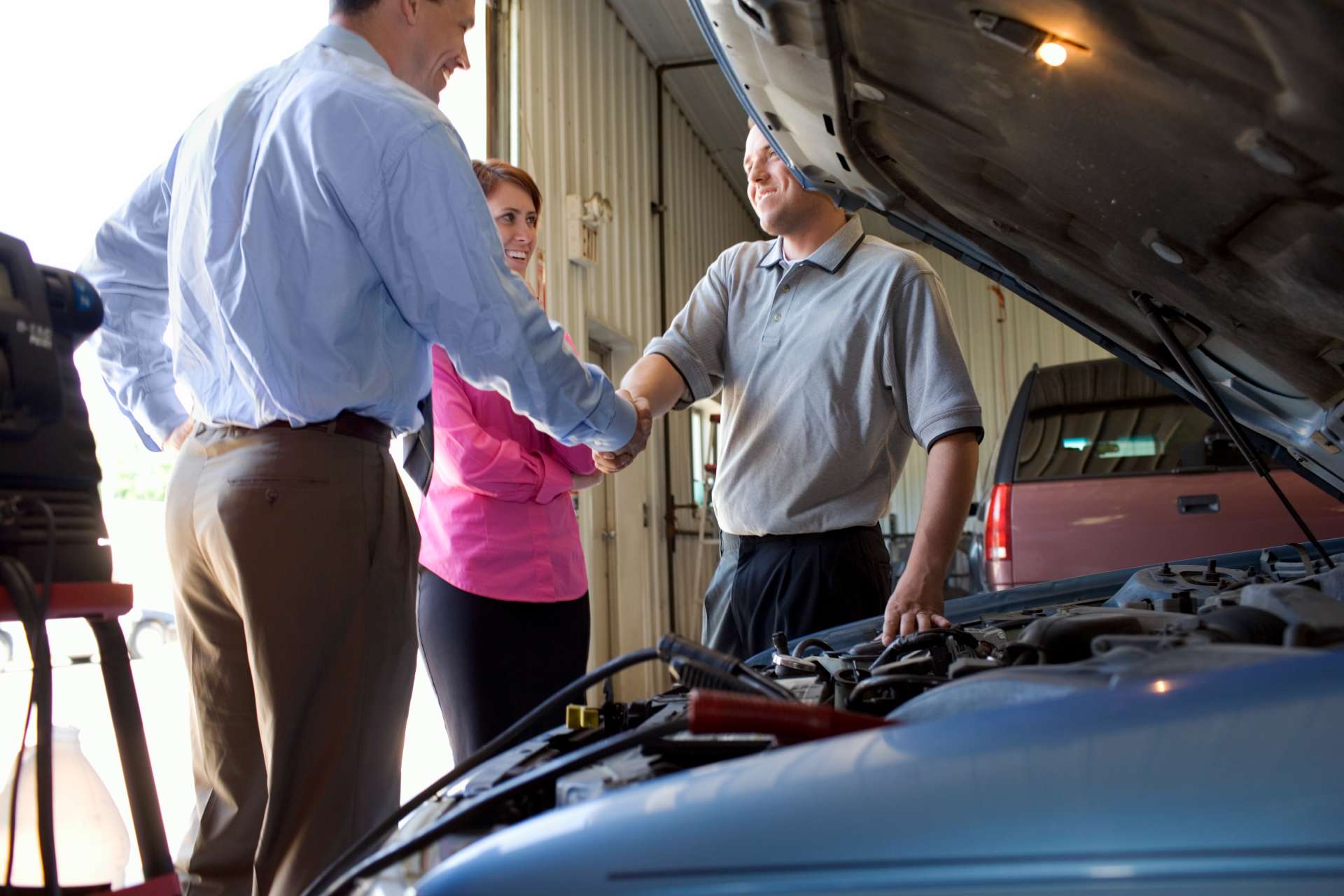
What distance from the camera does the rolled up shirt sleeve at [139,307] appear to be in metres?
1.98

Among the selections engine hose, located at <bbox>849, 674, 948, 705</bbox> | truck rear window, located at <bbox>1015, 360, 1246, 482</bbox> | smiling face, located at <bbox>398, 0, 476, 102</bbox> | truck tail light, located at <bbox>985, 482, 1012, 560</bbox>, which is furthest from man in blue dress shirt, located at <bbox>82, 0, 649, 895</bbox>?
truck rear window, located at <bbox>1015, 360, 1246, 482</bbox>

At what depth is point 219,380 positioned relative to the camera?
5.58 ft

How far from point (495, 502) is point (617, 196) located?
4.74m

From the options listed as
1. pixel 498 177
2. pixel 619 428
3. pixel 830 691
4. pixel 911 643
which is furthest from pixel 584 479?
pixel 830 691

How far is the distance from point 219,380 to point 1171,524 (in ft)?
11.0

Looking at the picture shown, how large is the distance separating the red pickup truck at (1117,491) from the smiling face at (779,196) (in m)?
1.85

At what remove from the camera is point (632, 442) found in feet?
7.36

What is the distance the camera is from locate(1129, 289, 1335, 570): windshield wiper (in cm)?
161

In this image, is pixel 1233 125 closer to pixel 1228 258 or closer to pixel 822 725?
pixel 1228 258

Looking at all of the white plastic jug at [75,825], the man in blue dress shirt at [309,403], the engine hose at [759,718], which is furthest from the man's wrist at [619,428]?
the engine hose at [759,718]

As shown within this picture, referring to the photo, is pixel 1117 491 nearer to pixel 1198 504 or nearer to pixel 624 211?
pixel 1198 504

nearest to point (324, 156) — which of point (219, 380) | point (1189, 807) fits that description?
point (219, 380)

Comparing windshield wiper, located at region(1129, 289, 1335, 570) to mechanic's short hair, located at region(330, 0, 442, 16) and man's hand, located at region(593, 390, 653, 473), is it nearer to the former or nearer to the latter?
man's hand, located at region(593, 390, 653, 473)

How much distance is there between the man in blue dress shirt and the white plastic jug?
28 cm
